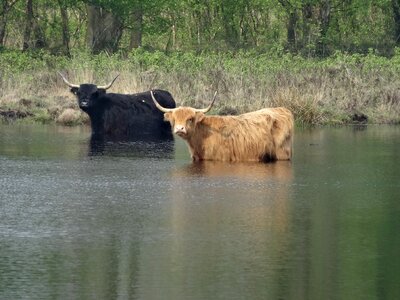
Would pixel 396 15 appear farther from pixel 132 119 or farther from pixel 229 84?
pixel 132 119

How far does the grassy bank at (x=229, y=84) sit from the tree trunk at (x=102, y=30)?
7487mm

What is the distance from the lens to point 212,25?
1671 inches

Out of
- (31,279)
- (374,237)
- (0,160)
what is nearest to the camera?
(31,279)

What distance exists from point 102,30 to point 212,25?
4393mm

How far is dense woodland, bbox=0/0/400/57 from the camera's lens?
3859cm

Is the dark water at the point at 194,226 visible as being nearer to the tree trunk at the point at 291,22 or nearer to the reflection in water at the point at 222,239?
the reflection in water at the point at 222,239

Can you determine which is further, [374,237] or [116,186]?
[116,186]

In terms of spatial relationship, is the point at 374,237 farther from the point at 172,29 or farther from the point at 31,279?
the point at 172,29

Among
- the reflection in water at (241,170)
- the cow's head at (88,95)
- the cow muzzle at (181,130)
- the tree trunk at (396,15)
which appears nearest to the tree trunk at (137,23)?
the tree trunk at (396,15)

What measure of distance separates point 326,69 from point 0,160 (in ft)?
40.8

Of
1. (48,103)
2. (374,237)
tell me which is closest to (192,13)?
(48,103)

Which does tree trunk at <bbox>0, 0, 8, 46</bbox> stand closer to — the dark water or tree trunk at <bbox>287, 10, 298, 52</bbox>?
tree trunk at <bbox>287, 10, 298, 52</bbox>

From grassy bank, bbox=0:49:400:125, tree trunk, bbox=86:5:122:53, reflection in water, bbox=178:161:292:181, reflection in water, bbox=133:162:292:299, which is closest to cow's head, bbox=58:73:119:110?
grassy bank, bbox=0:49:400:125

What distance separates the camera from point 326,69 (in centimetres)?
2986
